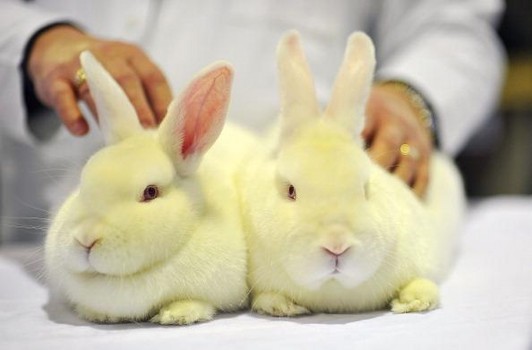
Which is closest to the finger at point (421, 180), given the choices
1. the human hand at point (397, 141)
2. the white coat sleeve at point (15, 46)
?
the human hand at point (397, 141)

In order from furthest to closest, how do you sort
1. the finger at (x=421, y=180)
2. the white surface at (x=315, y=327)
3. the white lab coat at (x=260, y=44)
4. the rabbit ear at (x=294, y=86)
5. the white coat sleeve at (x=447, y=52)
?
the white coat sleeve at (x=447, y=52), the white lab coat at (x=260, y=44), the finger at (x=421, y=180), the rabbit ear at (x=294, y=86), the white surface at (x=315, y=327)

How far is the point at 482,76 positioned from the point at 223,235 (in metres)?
0.91

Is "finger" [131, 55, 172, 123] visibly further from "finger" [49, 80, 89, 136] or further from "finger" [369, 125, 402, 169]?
"finger" [369, 125, 402, 169]

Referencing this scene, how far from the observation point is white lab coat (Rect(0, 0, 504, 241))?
3.69 feet

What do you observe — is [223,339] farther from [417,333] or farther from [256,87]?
[256,87]

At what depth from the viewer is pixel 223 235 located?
797mm

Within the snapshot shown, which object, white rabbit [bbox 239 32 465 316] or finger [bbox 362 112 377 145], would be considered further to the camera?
finger [bbox 362 112 377 145]

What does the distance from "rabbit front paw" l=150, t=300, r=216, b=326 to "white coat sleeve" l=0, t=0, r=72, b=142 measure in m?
0.49

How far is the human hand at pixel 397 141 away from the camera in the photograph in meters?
0.99

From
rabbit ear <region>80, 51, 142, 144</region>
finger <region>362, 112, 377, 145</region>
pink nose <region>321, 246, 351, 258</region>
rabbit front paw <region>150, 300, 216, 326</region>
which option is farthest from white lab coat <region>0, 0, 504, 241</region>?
pink nose <region>321, 246, 351, 258</region>

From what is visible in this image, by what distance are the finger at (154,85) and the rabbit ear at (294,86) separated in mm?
164

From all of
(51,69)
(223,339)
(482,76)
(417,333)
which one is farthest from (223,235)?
(482,76)

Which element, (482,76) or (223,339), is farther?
(482,76)

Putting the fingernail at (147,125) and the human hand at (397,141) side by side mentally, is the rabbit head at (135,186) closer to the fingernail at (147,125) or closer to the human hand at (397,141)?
the fingernail at (147,125)
